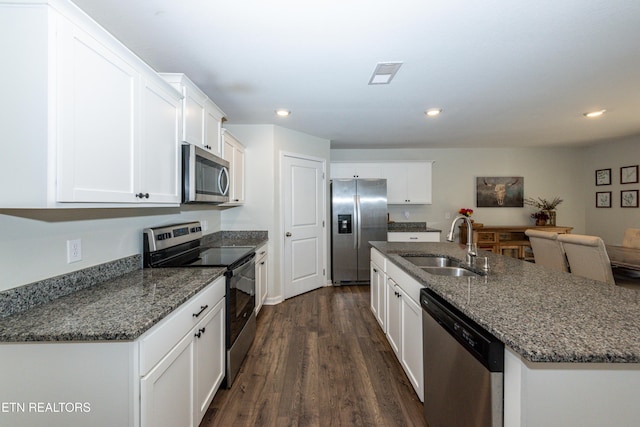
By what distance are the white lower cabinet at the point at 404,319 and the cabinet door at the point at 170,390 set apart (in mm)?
1290

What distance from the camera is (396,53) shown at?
1.94 metres

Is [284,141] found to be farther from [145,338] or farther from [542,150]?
[542,150]

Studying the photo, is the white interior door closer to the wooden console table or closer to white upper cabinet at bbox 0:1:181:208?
white upper cabinet at bbox 0:1:181:208

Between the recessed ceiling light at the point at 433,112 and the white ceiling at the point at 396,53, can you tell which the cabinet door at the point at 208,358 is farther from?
the recessed ceiling light at the point at 433,112

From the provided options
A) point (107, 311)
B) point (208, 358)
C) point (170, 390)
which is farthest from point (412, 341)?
point (107, 311)

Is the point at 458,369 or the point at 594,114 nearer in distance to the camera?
the point at 458,369

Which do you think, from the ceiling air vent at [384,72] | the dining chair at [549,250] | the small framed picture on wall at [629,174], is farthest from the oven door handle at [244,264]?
the small framed picture on wall at [629,174]

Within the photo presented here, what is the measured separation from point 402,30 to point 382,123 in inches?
77.6

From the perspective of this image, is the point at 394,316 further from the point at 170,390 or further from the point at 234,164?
the point at 234,164

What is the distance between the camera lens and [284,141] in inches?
147

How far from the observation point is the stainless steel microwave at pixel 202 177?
1896 millimetres

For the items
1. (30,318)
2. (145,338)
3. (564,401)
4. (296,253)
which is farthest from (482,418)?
(296,253)

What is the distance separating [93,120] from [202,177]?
94 cm

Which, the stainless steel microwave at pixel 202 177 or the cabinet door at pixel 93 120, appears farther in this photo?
the stainless steel microwave at pixel 202 177
